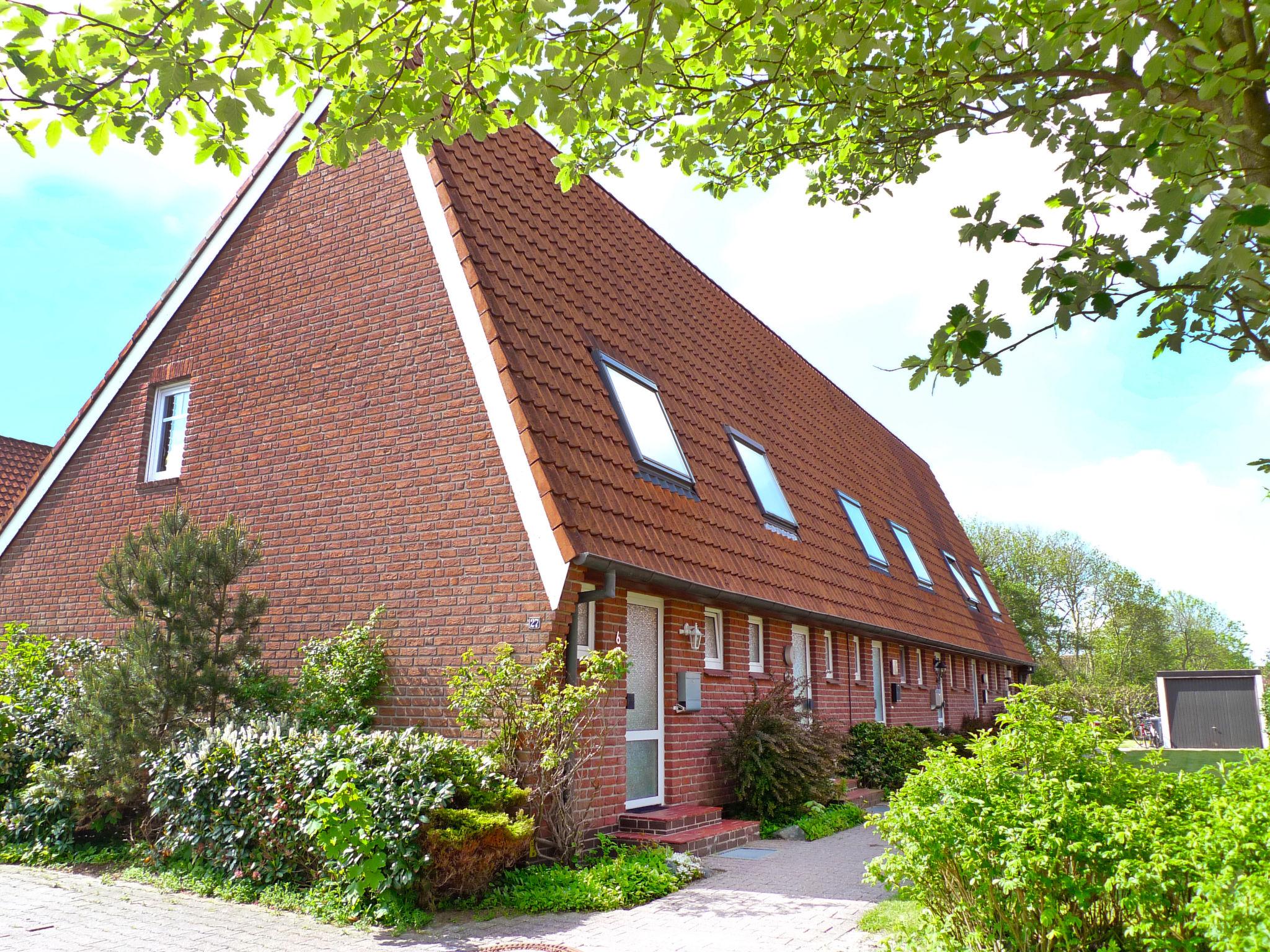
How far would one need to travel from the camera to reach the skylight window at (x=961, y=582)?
24.5 metres

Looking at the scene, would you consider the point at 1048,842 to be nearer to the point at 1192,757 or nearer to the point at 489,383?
the point at 489,383

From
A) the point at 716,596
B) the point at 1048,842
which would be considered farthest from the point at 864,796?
the point at 1048,842

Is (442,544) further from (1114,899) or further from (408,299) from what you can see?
(1114,899)

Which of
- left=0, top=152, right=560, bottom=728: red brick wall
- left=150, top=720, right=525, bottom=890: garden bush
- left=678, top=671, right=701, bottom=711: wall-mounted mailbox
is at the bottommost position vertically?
left=150, top=720, right=525, bottom=890: garden bush

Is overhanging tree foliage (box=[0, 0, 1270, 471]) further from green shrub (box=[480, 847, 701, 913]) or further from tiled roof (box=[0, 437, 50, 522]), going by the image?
tiled roof (box=[0, 437, 50, 522])

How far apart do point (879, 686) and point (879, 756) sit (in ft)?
10.1

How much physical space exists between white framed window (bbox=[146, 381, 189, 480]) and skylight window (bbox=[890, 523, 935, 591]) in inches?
562

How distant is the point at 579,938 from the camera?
6.44 meters

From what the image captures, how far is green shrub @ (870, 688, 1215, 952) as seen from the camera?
178 inches

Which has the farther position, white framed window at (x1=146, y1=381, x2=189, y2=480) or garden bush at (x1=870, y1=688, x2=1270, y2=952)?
white framed window at (x1=146, y1=381, x2=189, y2=480)

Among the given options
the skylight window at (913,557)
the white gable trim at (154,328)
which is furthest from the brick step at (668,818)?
the skylight window at (913,557)

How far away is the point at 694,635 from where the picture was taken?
35.5 feet

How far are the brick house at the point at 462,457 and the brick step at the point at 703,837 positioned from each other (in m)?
0.33

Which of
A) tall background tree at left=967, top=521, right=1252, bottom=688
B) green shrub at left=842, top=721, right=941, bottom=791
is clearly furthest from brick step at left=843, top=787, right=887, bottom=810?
tall background tree at left=967, top=521, right=1252, bottom=688
